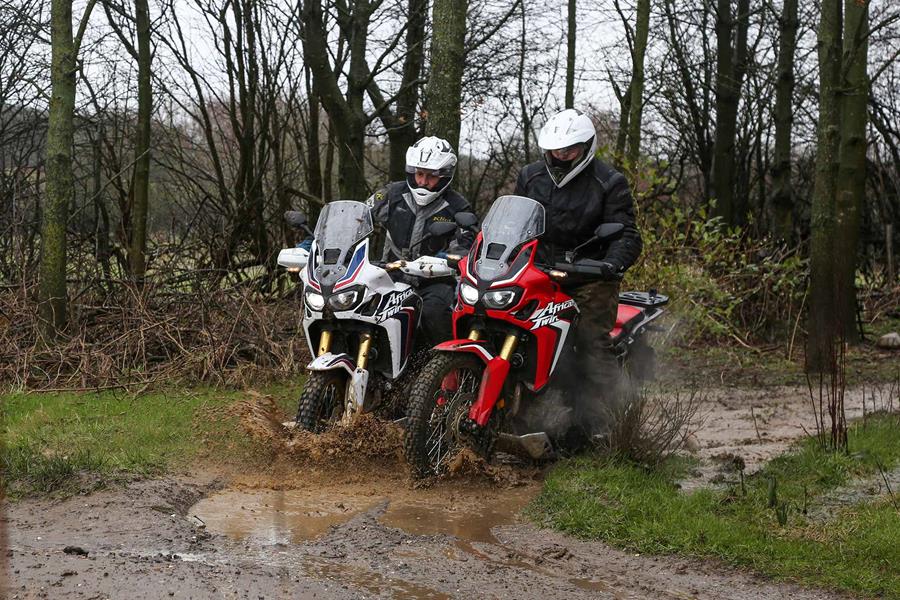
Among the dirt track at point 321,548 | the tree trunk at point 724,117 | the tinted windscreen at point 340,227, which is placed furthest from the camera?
the tree trunk at point 724,117

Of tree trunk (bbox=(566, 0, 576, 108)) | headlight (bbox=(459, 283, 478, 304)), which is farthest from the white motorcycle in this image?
tree trunk (bbox=(566, 0, 576, 108))

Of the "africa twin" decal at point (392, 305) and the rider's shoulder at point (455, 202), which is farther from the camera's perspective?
the rider's shoulder at point (455, 202)

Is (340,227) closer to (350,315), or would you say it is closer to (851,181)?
(350,315)

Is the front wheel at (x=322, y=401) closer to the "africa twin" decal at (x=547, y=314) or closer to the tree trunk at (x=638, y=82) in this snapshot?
the "africa twin" decal at (x=547, y=314)

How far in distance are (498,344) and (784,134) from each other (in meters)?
11.3

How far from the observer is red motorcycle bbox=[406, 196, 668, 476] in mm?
6301

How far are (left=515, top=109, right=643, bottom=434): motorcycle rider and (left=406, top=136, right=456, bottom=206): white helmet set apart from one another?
0.66 m

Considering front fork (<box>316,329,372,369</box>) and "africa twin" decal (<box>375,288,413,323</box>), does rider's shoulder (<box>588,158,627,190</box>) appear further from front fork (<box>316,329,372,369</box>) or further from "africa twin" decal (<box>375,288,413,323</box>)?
front fork (<box>316,329,372,369</box>)

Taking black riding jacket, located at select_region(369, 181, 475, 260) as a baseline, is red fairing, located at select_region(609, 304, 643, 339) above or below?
below

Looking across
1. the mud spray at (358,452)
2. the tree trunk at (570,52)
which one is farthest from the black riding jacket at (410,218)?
the tree trunk at (570,52)

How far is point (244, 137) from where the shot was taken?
1409 centimetres

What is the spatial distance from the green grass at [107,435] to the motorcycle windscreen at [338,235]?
1286 mm

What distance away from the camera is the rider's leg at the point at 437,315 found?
281 inches

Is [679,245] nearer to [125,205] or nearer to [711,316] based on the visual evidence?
[711,316]
